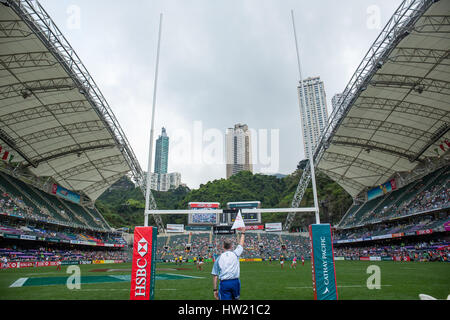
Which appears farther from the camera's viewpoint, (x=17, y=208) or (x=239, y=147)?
(x=239, y=147)

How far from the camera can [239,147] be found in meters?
113

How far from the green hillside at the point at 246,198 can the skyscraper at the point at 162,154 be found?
64.2m

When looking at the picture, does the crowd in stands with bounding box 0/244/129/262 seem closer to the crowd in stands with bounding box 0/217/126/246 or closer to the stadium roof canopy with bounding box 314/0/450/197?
the crowd in stands with bounding box 0/217/126/246

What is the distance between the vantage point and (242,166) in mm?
120062

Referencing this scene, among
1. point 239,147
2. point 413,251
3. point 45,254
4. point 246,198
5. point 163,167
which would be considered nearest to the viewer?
point 413,251

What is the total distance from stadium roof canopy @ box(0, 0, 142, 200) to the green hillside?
31242mm

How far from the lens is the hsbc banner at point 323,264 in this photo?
22.0 feet

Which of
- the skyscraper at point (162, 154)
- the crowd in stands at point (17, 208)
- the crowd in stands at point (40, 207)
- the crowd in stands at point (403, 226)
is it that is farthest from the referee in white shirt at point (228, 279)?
the skyscraper at point (162, 154)

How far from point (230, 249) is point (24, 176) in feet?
125

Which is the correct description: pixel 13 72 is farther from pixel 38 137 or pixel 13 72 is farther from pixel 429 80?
pixel 429 80

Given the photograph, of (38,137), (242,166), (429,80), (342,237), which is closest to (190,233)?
(342,237)

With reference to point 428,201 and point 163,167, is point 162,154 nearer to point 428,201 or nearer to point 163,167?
point 163,167

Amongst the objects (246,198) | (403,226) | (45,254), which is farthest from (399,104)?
(246,198)

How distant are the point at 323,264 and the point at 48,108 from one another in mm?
25180
